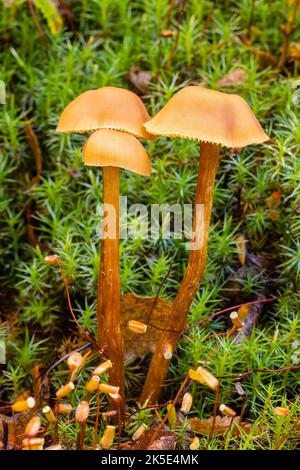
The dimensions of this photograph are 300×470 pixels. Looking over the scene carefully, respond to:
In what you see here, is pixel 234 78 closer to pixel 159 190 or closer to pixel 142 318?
pixel 159 190

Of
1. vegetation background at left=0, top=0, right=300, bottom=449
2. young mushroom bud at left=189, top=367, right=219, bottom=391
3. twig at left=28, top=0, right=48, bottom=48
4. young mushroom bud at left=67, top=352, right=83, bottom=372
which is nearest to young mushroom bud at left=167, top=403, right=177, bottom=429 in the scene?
vegetation background at left=0, top=0, right=300, bottom=449

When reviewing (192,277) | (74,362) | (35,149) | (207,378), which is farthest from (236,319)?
(35,149)

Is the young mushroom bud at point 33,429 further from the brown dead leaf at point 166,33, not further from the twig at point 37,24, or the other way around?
the twig at point 37,24

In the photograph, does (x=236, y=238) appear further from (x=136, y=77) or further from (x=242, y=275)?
(x=136, y=77)

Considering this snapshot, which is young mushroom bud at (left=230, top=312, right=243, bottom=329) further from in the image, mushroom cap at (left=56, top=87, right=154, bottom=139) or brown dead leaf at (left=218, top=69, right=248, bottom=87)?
brown dead leaf at (left=218, top=69, right=248, bottom=87)

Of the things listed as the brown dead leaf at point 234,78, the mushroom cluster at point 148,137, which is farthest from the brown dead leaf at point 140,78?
the mushroom cluster at point 148,137
